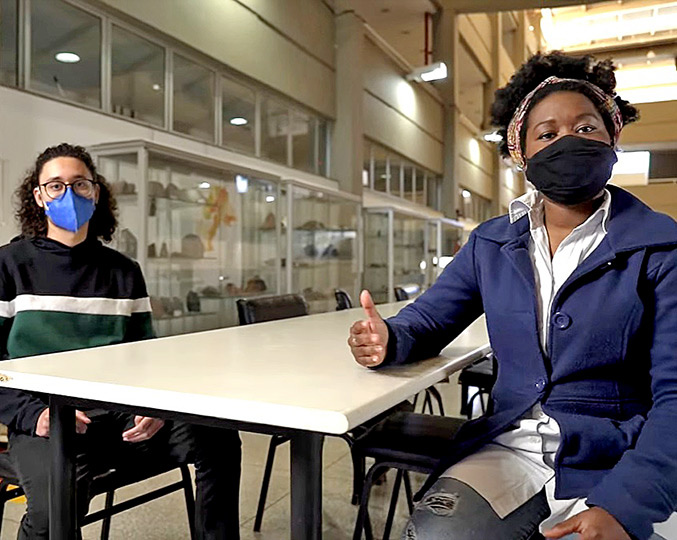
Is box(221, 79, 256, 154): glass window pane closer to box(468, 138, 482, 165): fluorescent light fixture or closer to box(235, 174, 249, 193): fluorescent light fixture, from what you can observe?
box(235, 174, 249, 193): fluorescent light fixture

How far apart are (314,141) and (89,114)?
3713 mm

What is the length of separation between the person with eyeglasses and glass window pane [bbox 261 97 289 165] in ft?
14.5

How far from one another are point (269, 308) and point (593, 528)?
1552mm

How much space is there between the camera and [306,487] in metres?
0.92

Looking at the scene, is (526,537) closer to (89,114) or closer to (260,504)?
(260,504)

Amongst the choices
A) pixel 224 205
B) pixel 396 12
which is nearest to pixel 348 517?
pixel 224 205

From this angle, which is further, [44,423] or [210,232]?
[210,232]

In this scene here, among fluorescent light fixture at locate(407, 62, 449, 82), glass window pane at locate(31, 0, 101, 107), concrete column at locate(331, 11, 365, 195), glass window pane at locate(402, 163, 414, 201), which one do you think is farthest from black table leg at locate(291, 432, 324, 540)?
glass window pane at locate(402, 163, 414, 201)

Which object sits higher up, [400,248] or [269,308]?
[400,248]

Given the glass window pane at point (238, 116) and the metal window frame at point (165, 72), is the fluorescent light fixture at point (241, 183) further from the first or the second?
the glass window pane at point (238, 116)

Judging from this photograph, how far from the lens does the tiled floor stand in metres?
2.16

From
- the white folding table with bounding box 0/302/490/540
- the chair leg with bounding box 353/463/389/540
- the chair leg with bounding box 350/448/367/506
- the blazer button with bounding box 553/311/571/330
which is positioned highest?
the blazer button with bounding box 553/311/571/330

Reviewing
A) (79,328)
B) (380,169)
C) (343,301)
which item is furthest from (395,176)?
(79,328)

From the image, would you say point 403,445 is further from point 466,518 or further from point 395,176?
point 395,176
